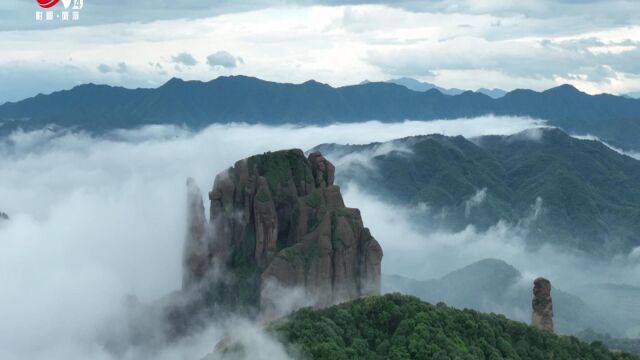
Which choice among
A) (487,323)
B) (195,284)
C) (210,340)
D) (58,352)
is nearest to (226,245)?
(195,284)

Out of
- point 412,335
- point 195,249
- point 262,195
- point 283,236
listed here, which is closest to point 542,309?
point 412,335

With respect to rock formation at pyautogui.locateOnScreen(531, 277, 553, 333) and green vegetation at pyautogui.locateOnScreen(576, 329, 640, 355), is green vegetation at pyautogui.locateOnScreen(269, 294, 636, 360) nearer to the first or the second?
rock formation at pyautogui.locateOnScreen(531, 277, 553, 333)

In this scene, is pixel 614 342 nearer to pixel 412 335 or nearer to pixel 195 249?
pixel 195 249

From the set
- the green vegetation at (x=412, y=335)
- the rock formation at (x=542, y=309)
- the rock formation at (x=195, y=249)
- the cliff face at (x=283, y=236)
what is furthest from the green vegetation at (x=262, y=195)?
the rock formation at (x=542, y=309)

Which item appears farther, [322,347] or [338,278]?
[338,278]

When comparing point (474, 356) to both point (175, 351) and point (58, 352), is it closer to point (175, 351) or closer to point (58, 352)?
point (175, 351)

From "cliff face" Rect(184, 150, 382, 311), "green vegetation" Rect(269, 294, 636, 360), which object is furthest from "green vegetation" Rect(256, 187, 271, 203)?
"green vegetation" Rect(269, 294, 636, 360)

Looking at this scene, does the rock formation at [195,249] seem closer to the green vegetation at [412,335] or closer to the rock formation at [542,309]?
the green vegetation at [412,335]
